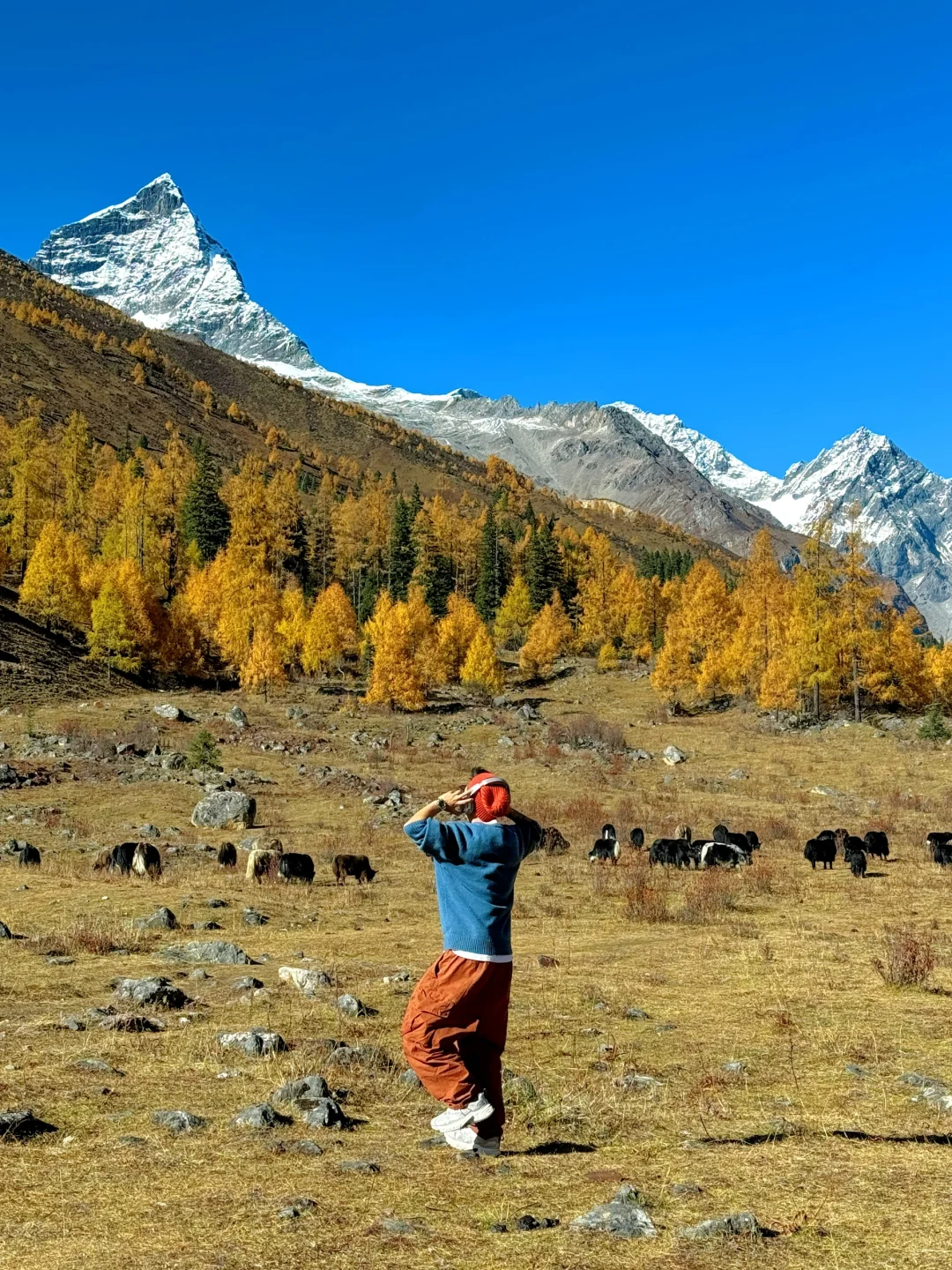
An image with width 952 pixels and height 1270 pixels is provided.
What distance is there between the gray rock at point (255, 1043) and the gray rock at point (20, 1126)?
7.46 ft

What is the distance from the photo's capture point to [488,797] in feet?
22.2

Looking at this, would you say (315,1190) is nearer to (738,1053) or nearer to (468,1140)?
(468,1140)

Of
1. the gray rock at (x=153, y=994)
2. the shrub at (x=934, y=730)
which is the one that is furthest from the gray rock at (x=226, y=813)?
the shrub at (x=934, y=730)

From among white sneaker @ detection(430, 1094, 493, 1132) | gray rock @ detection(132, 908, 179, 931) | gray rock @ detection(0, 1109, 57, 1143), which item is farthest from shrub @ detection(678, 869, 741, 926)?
gray rock @ detection(0, 1109, 57, 1143)

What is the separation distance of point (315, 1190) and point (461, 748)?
50.9m

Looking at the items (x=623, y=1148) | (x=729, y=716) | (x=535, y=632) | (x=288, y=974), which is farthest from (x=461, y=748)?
(x=623, y=1148)

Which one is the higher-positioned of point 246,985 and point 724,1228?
A: point 724,1228

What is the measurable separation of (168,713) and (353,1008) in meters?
48.9

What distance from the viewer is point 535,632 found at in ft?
292

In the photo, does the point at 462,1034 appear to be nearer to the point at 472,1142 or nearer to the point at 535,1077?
the point at 472,1142

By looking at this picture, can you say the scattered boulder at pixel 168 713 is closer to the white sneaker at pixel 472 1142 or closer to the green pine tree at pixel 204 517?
the green pine tree at pixel 204 517

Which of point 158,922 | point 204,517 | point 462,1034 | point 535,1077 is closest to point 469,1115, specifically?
point 462,1034

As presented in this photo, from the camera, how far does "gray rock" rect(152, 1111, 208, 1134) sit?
708cm

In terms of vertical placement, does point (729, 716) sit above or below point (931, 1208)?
above
